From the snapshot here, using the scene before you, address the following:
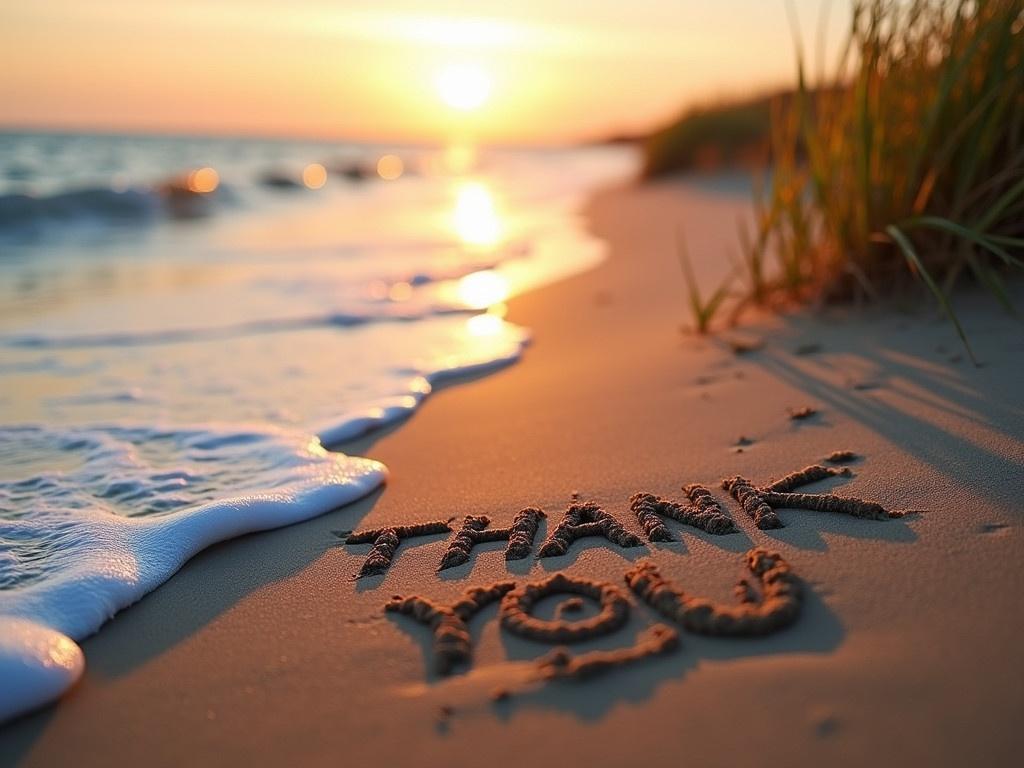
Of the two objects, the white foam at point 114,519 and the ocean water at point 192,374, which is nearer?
the white foam at point 114,519


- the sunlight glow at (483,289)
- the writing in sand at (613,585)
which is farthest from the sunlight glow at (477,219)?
the writing in sand at (613,585)

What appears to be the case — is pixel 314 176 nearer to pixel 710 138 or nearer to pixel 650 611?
pixel 710 138

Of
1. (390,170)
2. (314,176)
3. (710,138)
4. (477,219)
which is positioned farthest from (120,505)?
(390,170)

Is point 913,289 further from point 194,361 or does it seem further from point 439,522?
point 194,361

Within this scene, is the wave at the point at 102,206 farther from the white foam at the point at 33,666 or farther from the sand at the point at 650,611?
the white foam at the point at 33,666

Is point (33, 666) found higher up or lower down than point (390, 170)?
lower down

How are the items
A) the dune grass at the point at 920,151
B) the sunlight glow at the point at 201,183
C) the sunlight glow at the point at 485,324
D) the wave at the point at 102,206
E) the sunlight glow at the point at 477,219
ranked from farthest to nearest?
the sunlight glow at the point at 201,183
the wave at the point at 102,206
the sunlight glow at the point at 477,219
the sunlight glow at the point at 485,324
the dune grass at the point at 920,151
